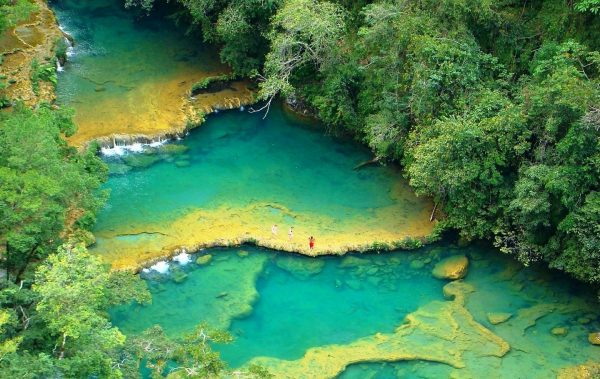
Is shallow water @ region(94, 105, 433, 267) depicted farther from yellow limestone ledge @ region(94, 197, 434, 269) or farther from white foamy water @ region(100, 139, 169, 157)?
white foamy water @ region(100, 139, 169, 157)

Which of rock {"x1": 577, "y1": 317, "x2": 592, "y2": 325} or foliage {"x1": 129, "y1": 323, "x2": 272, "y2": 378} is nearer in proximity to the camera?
foliage {"x1": 129, "y1": 323, "x2": 272, "y2": 378}

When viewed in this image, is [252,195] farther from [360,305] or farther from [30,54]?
[30,54]

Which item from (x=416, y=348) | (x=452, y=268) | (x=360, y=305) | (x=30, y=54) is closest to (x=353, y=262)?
(x=360, y=305)

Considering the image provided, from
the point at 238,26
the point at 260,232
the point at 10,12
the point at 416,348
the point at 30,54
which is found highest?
the point at 238,26

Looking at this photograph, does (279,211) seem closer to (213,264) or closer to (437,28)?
(213,264)

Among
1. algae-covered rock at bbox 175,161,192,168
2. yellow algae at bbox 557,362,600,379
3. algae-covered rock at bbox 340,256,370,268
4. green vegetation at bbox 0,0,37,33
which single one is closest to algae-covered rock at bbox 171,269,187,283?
algae-covered rock at bbox 340,256,370,268

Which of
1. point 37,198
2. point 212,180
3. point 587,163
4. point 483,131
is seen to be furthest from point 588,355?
point 37,198
